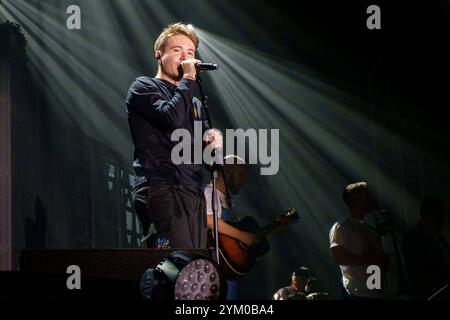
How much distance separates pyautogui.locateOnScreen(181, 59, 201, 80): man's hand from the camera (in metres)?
2.95

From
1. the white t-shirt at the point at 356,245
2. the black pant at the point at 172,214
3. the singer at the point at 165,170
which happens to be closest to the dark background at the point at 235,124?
the white t-shirt at the point at 356,245

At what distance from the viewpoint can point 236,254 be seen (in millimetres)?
4336

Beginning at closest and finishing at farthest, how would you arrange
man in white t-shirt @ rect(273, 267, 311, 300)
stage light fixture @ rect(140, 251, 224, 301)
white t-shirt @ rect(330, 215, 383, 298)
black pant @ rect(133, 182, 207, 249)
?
stage light fixture @ rect(140, 251, 224, 301) < black pant @ rect(133, 182, 207, 249) < white t-shirt @ rect(330, 215, 383, 298) < man in white t-shirt @ rect(273, 267, 311, 300)

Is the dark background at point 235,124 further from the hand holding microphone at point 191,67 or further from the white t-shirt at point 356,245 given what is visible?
the hand holding microphone at point 191,67

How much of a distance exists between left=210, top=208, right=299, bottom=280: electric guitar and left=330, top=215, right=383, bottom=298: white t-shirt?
1.93 feet

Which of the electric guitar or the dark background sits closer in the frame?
the electric guitar

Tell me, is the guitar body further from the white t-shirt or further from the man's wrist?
the man's wrist

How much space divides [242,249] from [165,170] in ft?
5.41

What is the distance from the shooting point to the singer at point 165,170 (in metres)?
2.79

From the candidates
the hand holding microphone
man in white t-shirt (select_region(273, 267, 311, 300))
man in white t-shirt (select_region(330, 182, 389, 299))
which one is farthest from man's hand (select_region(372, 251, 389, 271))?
man in white t-shirt (select_region(273, 267, 311, 300))

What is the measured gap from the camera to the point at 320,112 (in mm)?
7453

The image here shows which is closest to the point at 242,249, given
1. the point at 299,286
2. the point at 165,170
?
the point at 165,170

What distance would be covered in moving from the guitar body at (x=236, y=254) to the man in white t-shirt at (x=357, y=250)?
2.04 feet
